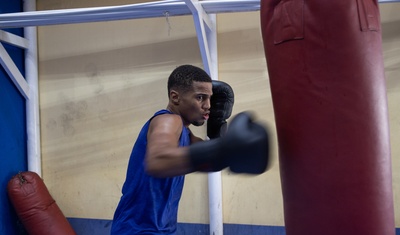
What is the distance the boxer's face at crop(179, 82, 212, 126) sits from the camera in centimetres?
141

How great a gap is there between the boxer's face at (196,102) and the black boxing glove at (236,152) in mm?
441

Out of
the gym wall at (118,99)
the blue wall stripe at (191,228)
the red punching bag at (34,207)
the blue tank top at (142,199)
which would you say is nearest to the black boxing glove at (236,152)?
the blue tank top at (142,199)

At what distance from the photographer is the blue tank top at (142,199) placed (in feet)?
4.51

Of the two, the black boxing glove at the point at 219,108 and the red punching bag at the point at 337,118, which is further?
the black boxing glove at the point at 219,108

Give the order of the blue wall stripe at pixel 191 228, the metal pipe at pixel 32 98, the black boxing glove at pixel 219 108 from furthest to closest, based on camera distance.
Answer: the metal pipe at pixel 32 98 → the blue wall stripe at pixel 191 228 → the black boxing glove at pixel 219 108

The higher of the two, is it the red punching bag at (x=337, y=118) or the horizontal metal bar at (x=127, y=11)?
the horizontal metal bar at (x=127, y=11)

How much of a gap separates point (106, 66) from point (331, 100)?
8.52 ft

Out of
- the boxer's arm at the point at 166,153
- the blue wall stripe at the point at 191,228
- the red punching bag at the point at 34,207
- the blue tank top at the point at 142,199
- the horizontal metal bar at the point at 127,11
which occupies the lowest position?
the blue wall stripe at the point at 191,228

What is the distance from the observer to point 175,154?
3.26 feet

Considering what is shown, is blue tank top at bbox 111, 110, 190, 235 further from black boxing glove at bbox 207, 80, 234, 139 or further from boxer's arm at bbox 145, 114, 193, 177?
black boxing glove at bbox 207, 80, 234, 139

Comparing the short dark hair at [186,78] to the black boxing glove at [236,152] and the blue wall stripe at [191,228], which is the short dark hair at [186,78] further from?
the blue wall stripe at [191,228]

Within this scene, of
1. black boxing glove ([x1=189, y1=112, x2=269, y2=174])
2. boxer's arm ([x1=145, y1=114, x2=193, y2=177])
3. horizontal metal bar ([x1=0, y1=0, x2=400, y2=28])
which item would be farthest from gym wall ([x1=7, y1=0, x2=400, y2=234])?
black boxing glove ([x1=189, y1=112, x2=269, y2=174])

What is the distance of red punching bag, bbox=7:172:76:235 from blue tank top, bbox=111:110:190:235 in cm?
178

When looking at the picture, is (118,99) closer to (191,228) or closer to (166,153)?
(191,228)
